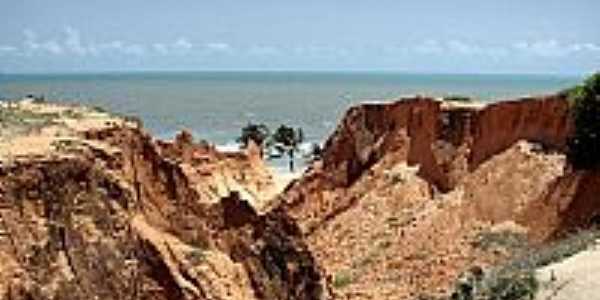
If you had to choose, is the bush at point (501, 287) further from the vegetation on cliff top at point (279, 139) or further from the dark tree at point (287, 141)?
the dark tree at point (287, 141)

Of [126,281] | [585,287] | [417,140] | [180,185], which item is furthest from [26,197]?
[417,140]

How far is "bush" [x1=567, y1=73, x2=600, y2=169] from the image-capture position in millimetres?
30938

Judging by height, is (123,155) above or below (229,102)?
above

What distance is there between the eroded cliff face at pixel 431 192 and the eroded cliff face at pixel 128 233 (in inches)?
480

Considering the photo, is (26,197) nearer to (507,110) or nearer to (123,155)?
(123,155)

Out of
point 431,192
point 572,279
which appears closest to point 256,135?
point 431,192

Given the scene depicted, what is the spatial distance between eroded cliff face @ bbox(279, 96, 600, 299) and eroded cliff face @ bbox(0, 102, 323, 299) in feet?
40.0

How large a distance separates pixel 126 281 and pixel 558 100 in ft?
79.5

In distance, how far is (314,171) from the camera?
42.8 metres

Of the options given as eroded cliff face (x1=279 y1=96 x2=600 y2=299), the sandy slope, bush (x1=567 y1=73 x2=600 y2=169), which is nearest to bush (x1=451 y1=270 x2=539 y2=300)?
the sandy slope

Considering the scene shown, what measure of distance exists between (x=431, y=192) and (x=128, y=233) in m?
24.3

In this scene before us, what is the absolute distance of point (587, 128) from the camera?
103 feet

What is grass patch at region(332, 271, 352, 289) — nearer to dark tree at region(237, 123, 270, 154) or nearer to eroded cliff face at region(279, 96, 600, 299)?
eroded cliff face at region(279, 96, 600, 299)

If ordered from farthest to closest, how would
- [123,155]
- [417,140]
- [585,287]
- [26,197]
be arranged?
1. [417,140]
2. [585,287]
3. [123,155]
4. [26,197]
